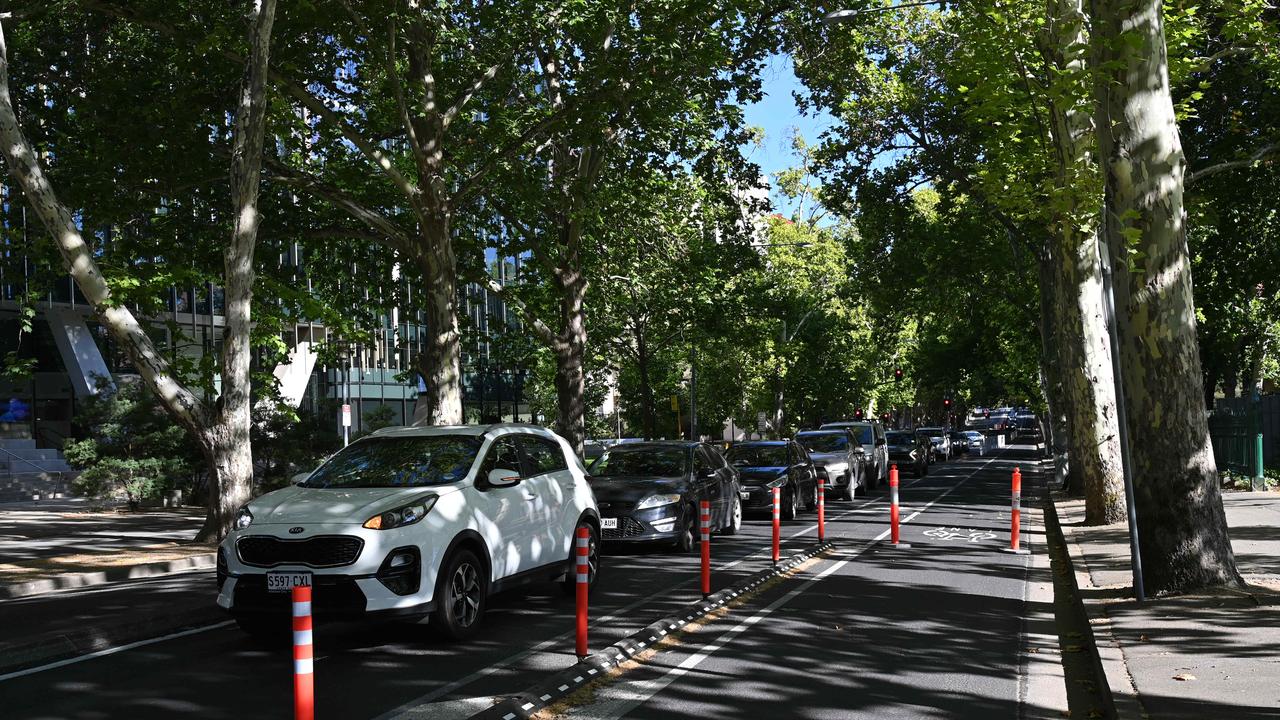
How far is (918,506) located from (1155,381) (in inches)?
641

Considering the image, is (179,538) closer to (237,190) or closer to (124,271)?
(124,271)

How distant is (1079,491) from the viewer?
26.9m

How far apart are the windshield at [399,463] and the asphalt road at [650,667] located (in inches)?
48.9

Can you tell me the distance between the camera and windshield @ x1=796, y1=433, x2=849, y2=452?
2978cm

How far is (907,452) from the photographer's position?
43.1 metres

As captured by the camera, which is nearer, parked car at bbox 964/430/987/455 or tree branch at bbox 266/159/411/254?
tree branch at bbox 266/159/411/254

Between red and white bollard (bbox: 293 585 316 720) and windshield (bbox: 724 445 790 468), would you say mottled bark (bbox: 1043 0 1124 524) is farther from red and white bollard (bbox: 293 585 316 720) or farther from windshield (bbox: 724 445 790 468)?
red and white bollard (bbox: 293 585 316 720)

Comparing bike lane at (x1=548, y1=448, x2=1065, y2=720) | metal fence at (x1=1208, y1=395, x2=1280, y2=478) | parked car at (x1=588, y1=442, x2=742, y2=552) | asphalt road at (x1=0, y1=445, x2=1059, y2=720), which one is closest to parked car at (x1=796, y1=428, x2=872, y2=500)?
metal fence at (x1=1208, y1=395, x2=1280, y2=478)

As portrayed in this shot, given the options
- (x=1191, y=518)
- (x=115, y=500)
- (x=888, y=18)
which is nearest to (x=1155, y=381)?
(x=1191, y=518)

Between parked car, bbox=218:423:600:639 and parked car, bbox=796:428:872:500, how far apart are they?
17.0 metres

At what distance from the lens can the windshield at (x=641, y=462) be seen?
17.1m

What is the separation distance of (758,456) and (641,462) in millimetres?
6785

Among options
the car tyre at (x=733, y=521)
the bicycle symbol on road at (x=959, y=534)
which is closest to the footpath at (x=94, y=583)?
the car tyre at (x=733, y=521)

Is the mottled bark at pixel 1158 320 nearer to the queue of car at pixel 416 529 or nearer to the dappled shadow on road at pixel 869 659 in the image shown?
the dappled shadow on road at pixel 869 659
